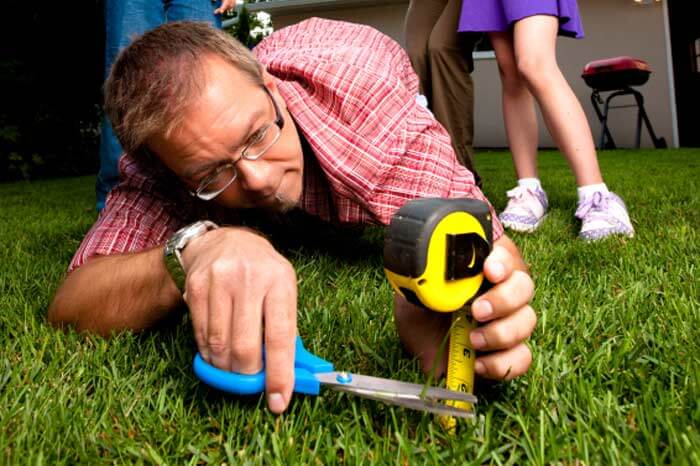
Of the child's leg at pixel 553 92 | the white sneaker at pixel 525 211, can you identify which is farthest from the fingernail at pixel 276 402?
the child's leg at pixel 553 92

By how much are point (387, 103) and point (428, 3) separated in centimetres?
191

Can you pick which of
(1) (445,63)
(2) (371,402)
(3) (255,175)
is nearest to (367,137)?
(3) (255,175)

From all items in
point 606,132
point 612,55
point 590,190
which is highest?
point 590,190

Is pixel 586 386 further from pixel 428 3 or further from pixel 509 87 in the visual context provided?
pixel 428 3

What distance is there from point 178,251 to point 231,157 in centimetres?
50

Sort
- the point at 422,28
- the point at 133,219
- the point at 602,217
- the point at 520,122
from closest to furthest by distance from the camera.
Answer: the point at 133,219 < the point at 602,217 < the point at 520,122 < the point at 422,28

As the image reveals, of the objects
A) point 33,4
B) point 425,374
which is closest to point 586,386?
point 425,374

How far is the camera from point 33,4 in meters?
8.09

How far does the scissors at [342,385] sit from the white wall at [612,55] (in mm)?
10675

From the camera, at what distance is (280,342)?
33.1 inches

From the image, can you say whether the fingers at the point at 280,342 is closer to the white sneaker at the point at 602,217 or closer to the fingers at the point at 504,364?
the fingers at the point at 504,364

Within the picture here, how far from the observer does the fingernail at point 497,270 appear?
2.65ft

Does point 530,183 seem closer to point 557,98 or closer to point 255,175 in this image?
point 557,98

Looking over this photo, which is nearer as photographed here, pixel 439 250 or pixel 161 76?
pixel 439 250
